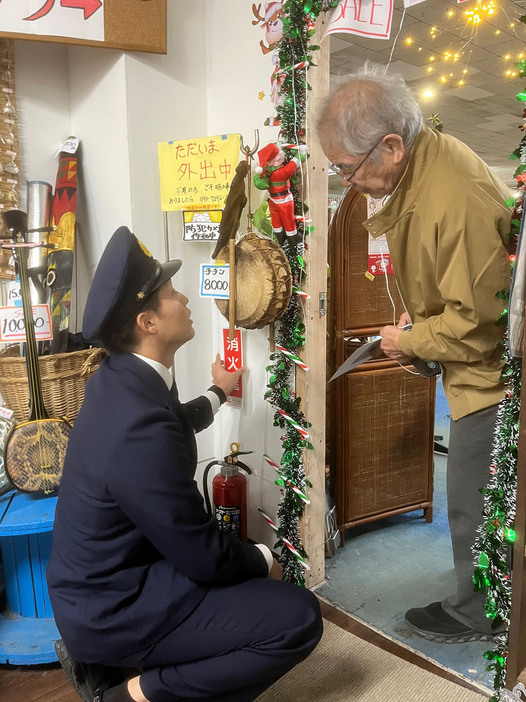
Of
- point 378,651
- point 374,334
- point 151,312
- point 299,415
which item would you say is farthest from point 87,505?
point 374,334

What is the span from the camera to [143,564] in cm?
151

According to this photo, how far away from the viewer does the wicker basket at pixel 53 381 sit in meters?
2.16

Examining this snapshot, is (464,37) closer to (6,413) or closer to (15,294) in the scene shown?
(15,294)

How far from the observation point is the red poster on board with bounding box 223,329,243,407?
2598 mm

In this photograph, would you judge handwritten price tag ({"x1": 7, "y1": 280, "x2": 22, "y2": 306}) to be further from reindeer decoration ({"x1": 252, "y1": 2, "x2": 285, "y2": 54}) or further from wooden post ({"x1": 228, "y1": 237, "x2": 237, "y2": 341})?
reindeer decoration ({"x1": 252, "y1": 2, "x2": 285, "y2": 54})

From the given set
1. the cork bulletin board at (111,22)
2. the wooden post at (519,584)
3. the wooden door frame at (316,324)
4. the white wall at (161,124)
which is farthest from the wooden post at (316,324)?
the wooden post at (519,584)

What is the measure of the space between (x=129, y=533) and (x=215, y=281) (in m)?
1.11

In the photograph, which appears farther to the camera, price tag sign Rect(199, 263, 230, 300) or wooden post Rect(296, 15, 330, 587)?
price tag sign Rect(199, 263, 230, 300)

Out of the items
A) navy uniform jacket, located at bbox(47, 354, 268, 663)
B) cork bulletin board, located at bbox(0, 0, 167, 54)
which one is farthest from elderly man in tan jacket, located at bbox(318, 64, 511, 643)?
cork bulletin board, located at bbox(0, 0, 167, 54)

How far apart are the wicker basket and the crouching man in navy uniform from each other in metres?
0.69

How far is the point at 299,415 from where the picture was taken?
7.28 ft

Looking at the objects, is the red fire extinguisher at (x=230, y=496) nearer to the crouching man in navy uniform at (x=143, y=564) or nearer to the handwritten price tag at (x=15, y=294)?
the crouching man in navy uniform at (x=143, y=564)

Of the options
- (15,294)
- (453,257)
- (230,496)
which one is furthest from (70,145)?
(453,257)

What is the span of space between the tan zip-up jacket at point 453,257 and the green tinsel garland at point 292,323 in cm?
48
